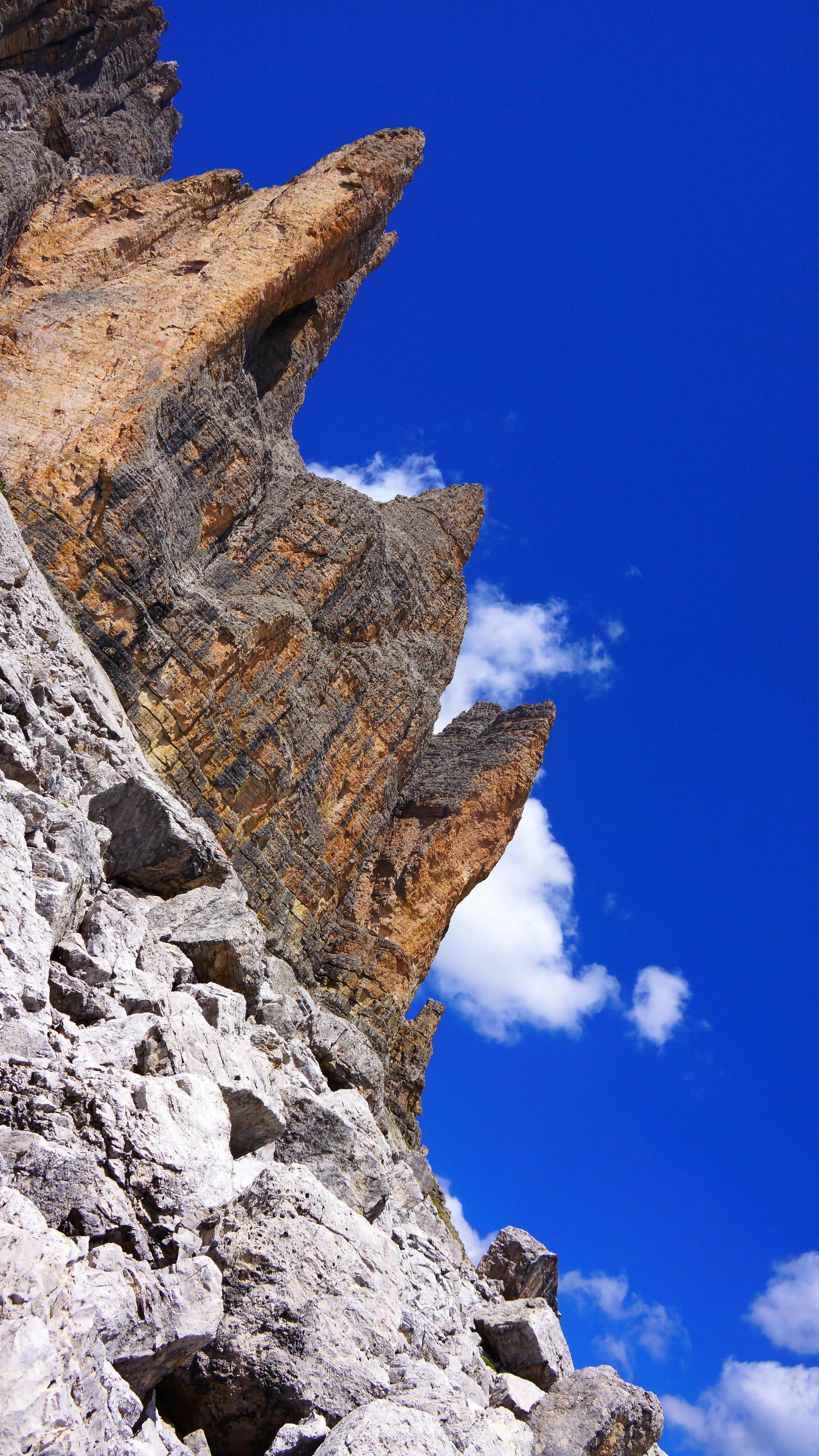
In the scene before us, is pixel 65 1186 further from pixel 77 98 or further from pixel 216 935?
pixel 77 98

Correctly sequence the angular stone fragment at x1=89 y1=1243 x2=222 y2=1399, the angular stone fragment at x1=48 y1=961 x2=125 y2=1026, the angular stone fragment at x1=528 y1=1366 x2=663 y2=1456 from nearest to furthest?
the angular stone fragment at x1=89 y1=1243 x2=222 y2=1399
the angular stone fragment at x1=48 y1=961 x2=125 y2=1026
the angular stone fragment at x1=528 y1=1366 x2=663 y2=1456

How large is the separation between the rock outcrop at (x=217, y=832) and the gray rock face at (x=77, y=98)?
0.67 feet

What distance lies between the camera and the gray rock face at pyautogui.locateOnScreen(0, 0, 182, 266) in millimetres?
33312

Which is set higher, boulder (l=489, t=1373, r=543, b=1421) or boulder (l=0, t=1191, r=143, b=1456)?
boulder (l=489, t=1373, r=543, b=1421)

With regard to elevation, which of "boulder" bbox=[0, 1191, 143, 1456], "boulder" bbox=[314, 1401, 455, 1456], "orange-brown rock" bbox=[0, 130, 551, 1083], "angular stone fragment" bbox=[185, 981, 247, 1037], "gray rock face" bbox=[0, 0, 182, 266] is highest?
"gray rock face" bbox=[0, 0, 182, 266]

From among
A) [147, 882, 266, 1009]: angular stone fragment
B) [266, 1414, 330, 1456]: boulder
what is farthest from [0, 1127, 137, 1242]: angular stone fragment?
[147, 882, 266, 1009]: angular stone fragment

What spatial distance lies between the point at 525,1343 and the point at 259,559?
77.4ft

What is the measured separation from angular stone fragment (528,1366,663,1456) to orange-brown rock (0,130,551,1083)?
13307 millimetres

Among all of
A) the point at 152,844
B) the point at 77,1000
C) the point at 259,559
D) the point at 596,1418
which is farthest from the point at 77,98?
the point at 596,1418

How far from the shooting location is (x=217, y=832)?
82.9 feet

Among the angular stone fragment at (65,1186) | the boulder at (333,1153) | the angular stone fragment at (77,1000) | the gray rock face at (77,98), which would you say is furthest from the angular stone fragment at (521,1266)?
the gray rock face at (77,98)

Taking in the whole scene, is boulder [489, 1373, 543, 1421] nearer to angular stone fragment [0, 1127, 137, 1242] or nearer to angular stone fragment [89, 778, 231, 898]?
angular stone fragment [0, 1127, 137, 1242]

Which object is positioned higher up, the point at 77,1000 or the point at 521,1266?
the point at 521,1266

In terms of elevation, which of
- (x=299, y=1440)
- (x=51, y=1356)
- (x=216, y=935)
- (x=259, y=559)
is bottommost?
(x=51, y=1356)
